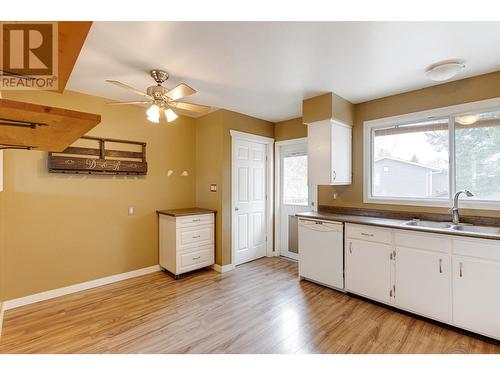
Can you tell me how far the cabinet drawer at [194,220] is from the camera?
3500 mm

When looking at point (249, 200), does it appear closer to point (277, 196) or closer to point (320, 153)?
point (277, 196)

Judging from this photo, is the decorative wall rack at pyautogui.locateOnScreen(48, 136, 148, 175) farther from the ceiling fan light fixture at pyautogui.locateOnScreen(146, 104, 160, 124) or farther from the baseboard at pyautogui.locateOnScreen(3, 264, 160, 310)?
the baseboard at pyautogui.locateOnScreen(3, 264, 160, 310)

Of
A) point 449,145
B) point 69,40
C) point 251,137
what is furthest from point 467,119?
point 69,40

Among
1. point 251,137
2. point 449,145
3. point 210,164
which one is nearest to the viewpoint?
point 449,145

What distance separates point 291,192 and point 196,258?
2.03m

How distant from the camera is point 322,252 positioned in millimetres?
3215

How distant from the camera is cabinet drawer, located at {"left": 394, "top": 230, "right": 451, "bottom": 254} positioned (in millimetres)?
2303

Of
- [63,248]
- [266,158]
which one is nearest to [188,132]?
[266,158]

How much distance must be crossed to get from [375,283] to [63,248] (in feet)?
12.4

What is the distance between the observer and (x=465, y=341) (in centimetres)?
211

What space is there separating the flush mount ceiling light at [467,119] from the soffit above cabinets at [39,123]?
3.54 meters

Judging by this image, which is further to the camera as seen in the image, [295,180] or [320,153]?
[295,180]

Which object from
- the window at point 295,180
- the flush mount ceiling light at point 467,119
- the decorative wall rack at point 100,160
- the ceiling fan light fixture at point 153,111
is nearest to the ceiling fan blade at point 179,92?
the ceiling fan light fixture at point 153,111
